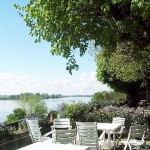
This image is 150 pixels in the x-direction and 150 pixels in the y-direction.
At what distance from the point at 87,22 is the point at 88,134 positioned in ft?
10.8

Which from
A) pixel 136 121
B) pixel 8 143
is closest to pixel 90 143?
pixel 8 143

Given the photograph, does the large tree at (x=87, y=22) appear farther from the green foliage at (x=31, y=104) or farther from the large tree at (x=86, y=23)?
the green foliage at (x=31, y=104)

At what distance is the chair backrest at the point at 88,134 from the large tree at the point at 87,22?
2.50m

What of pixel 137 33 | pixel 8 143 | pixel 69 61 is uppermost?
pixel 137 33

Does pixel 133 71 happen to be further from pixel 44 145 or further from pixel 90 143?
pixel 44 145

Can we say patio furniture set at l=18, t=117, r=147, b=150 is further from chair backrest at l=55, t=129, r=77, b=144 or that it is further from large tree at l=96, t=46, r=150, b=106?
large tree at l=96, t=46, r=150, b=106

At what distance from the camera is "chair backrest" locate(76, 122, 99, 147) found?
883 centimetres

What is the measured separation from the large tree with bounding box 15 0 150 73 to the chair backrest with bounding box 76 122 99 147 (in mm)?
Result: 2500

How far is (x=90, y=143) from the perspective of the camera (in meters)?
8.84

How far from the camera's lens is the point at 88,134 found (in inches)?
351

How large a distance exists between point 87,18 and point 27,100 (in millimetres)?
16747

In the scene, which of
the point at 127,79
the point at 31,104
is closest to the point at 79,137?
the point at 31,104

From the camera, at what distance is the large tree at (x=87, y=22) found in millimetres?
8609

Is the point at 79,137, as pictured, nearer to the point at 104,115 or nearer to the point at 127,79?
the point at 104,115
